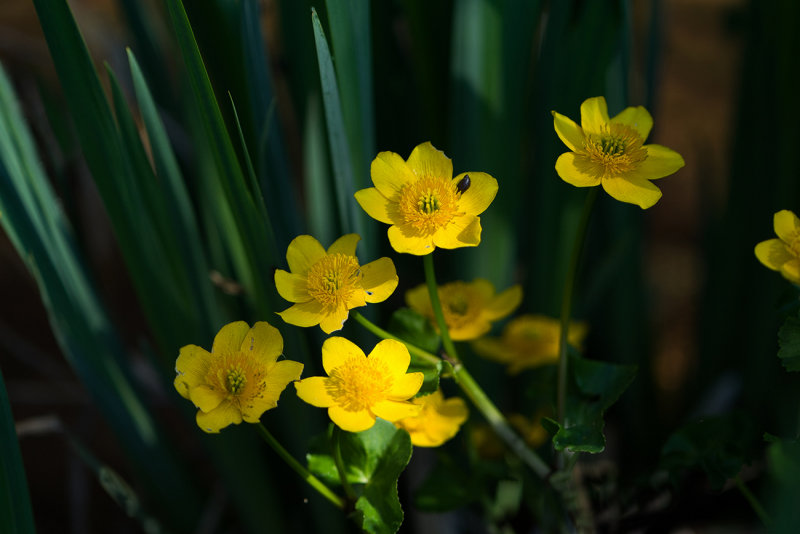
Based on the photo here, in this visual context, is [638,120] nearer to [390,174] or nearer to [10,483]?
[390,174]

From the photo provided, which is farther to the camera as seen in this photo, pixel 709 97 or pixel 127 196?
pixel 709 97

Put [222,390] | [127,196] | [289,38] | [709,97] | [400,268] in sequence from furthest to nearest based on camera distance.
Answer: [709,97]
[400,268]
[289,38]
[127,196]
[222,390]

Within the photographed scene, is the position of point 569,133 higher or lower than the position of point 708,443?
higher

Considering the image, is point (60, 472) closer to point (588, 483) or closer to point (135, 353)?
point (135, 353)

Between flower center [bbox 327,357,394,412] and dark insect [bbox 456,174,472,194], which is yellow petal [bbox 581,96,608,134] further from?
flower center [bbox 327,357,394,412]

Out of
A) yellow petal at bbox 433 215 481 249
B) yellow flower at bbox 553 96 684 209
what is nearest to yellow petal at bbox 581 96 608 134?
yellow flower at bbox 553 96 684 209

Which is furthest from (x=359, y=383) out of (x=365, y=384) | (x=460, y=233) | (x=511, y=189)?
(x=511, y=189)

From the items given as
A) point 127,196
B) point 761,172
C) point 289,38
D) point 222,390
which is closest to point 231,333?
point 222,390
